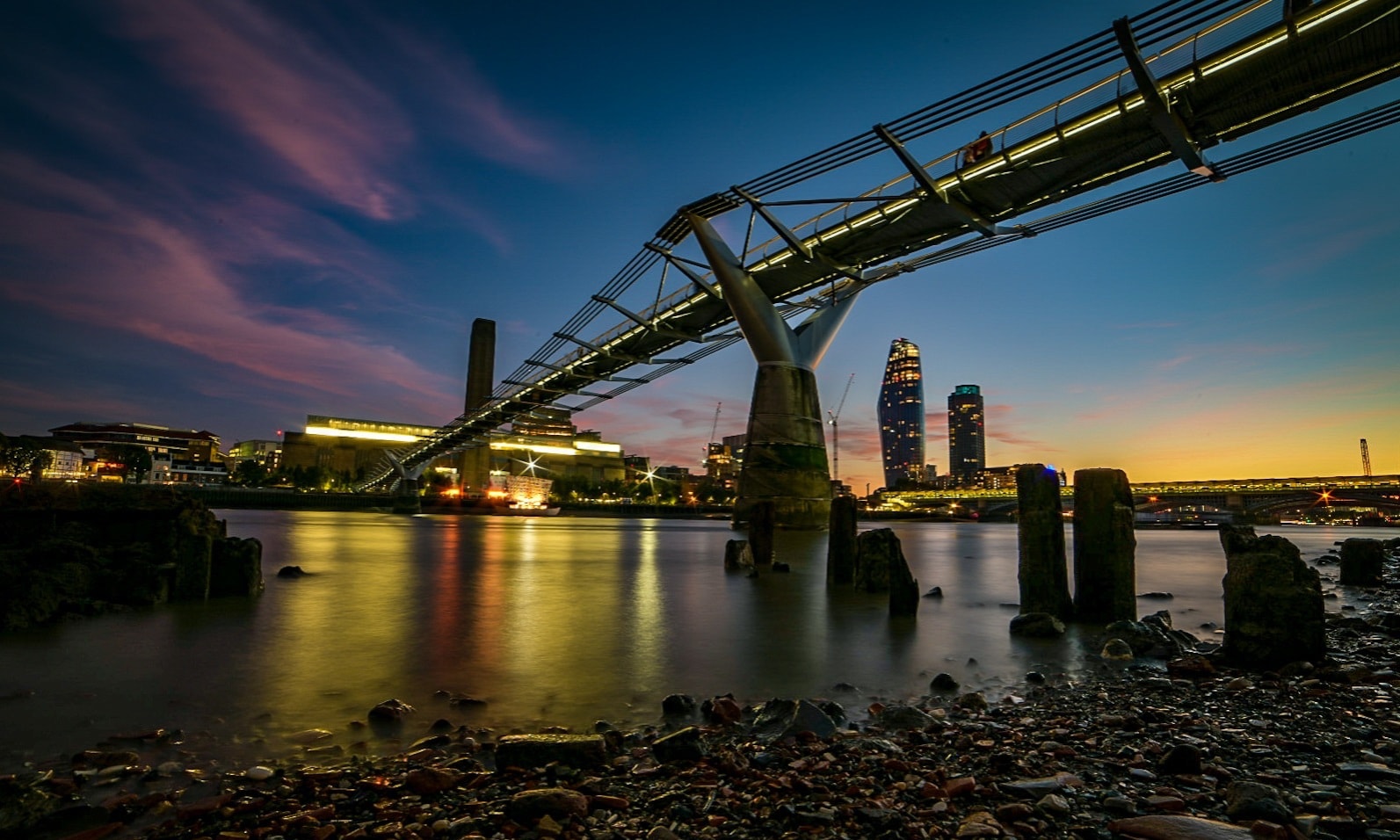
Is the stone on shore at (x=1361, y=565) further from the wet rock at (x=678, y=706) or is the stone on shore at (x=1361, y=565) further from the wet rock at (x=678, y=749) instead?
the wet rock at (x=678, y=749)

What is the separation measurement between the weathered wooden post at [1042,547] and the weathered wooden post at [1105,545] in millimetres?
291

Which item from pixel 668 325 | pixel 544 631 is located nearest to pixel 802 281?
pixel 668 325

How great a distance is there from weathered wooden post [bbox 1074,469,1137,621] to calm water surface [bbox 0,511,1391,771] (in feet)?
4.85

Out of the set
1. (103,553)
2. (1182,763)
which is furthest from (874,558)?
A: (103,553)

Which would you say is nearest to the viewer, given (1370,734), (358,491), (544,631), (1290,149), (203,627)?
(1370,734)

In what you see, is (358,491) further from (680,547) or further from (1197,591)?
(1197,591)

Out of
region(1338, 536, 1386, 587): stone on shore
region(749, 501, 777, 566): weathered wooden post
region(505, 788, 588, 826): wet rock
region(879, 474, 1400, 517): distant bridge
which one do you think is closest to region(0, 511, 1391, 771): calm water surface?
region(505, 788, 588, 826): wet rock

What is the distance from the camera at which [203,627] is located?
8758 millimetres

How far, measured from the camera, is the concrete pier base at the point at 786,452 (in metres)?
35.7

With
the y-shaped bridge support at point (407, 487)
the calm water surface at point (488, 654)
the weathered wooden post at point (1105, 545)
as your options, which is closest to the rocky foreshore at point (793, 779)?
the calm water surface at point (488, 654)

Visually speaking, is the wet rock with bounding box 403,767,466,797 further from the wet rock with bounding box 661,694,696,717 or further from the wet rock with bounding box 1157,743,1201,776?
the wet rock with bounding box 1157,743,1201,776

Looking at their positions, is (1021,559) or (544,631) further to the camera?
(1021,559)

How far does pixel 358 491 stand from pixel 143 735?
152567 millimetres

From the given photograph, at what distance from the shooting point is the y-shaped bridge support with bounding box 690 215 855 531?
35.6 metres
